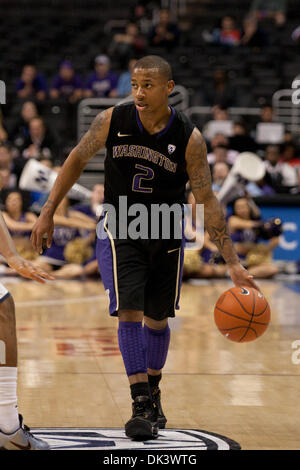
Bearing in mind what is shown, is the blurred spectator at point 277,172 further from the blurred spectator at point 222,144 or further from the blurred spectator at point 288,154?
the blurred spectator at point 222,144

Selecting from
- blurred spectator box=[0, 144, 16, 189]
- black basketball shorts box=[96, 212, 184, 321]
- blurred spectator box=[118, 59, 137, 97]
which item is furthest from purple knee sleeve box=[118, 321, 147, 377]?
blurred spectator box=[118, 59, 137, 97]

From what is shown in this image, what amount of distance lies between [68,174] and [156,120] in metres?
0.59

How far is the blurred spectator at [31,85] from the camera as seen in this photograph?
51.8 ft

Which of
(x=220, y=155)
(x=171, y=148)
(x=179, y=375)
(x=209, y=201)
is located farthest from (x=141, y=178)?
(x=220, y=155)

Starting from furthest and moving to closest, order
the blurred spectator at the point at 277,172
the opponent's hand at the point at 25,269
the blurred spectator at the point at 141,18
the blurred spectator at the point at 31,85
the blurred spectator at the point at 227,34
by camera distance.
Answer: the blurred spectator at the point at 141,18 < the blurred spectator at the point at 227,34 < the blurred spectator at the point at 31,85 < the blurred spectator at the point at 277,172 < the opponent's hand at the point at 25,269

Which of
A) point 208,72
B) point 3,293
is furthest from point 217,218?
point 208,72

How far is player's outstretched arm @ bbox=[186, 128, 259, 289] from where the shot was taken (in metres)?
4.88

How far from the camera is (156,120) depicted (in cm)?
486

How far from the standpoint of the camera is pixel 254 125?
52.5ft

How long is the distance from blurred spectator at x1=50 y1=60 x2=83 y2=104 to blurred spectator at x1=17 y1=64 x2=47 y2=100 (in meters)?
0.25

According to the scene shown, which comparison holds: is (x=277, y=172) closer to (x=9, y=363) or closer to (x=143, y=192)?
(x=143, y=192)

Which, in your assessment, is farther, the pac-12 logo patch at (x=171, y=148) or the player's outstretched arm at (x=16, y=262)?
the pac-12 logo patch at (x=171, y=148)

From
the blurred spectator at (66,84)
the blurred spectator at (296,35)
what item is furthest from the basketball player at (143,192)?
the blurred spectator at (296,35)

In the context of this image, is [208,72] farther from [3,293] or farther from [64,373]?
[3,293]
